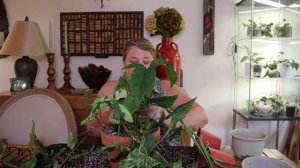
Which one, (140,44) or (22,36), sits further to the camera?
(22,36)

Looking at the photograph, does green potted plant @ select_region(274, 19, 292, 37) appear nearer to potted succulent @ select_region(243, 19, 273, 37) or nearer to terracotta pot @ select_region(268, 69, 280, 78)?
potted succulent @ select_region(243, 19, 273, 37)

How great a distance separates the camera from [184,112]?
→ 1.34 ft

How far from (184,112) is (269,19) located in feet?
6.58

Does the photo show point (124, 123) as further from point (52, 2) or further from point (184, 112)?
point (52, 2)

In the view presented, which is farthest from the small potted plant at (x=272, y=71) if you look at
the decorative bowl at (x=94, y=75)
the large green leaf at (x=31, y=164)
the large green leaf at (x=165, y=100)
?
the large green leaf at (x=31, y=164)

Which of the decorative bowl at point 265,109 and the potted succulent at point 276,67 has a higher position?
the potted succulent at point 276,67

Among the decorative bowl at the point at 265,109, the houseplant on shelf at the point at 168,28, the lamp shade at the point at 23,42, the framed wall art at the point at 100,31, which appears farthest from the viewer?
the framed wall art at the point at 100,31

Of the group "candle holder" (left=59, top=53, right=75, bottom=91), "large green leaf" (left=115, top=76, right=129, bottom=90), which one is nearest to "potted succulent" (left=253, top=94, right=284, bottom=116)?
"candle holder" (left=59, top=53, right=75, bottom=91)

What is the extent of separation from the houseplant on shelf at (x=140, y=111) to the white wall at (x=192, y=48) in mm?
1800

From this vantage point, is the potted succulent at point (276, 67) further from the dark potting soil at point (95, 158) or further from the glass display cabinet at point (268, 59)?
the dark potting soil at point (95, 158)

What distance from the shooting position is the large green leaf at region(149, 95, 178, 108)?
42 cm

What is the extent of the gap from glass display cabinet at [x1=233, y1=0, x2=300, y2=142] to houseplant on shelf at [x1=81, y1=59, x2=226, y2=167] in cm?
173

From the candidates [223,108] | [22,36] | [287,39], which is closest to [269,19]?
[287,39]

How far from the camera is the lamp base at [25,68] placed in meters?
2.00
